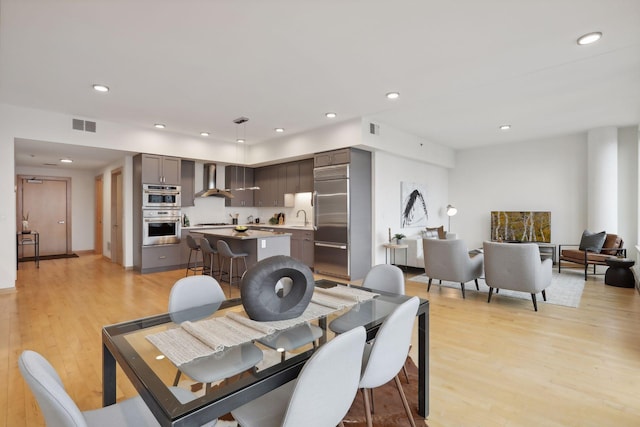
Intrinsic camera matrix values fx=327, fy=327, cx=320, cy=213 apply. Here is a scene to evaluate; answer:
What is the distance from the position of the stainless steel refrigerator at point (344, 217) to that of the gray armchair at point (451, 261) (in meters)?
1.34

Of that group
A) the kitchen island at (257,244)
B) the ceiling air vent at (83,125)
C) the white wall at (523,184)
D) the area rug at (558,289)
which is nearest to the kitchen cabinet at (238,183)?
the kitchen island at (257,244)

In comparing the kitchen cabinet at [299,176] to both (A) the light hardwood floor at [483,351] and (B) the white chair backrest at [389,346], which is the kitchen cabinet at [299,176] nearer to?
(A) the light hardwood floor at [483,351]

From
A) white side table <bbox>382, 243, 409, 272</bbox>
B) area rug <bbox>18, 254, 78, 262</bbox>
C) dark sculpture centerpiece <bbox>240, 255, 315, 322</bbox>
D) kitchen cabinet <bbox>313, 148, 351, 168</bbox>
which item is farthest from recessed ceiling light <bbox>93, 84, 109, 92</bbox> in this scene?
area rug <bbox>18, 254, 78, 262</bbox>

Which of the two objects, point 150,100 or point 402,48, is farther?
point 150,100

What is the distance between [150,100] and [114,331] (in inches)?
155

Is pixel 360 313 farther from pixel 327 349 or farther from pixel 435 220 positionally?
pixel 435 220

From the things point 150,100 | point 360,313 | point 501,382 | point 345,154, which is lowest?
point 501,382

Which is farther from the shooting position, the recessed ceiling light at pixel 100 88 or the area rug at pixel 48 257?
the area rug at pixel 48 257

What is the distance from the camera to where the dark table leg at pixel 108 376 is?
5.03ft

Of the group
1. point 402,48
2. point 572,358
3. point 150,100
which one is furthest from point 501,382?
point 150,100

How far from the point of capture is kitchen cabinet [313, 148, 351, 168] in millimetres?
5688

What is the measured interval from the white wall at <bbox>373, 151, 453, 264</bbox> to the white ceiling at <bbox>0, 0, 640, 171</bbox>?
118cm

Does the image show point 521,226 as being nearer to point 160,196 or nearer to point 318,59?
point 318,59

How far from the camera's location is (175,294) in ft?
6.41
